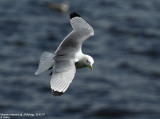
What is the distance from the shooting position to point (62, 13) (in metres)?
20.0

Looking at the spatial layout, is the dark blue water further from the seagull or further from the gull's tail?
the gull's tail

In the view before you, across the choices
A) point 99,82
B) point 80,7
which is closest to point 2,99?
point 99,82

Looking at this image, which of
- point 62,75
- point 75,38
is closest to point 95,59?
point 75,38

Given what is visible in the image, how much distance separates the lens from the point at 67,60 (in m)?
7.41

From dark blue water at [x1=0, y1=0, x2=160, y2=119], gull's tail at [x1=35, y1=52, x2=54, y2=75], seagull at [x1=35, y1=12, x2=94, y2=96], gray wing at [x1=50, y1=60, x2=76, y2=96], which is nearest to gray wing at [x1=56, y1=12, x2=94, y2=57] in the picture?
seagull at [x1=35, y1=12, x2=94, y2=96]

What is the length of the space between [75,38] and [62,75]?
111 cm

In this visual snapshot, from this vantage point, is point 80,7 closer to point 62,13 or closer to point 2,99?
point 62,13

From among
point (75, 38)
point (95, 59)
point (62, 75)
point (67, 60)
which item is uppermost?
point (95, 59)

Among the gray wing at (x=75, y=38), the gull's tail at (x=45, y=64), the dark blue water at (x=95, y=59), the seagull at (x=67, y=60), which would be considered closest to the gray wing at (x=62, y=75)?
the seagull at (x=67, y=60)

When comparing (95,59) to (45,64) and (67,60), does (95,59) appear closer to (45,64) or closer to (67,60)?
(45,64)

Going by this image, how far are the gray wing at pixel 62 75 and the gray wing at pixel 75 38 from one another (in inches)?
12.0

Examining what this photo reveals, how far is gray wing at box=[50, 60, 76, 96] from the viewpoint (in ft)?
22.2

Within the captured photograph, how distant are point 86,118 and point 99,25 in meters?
4.84

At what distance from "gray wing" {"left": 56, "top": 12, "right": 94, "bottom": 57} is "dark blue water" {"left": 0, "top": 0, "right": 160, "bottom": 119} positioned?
707cm
